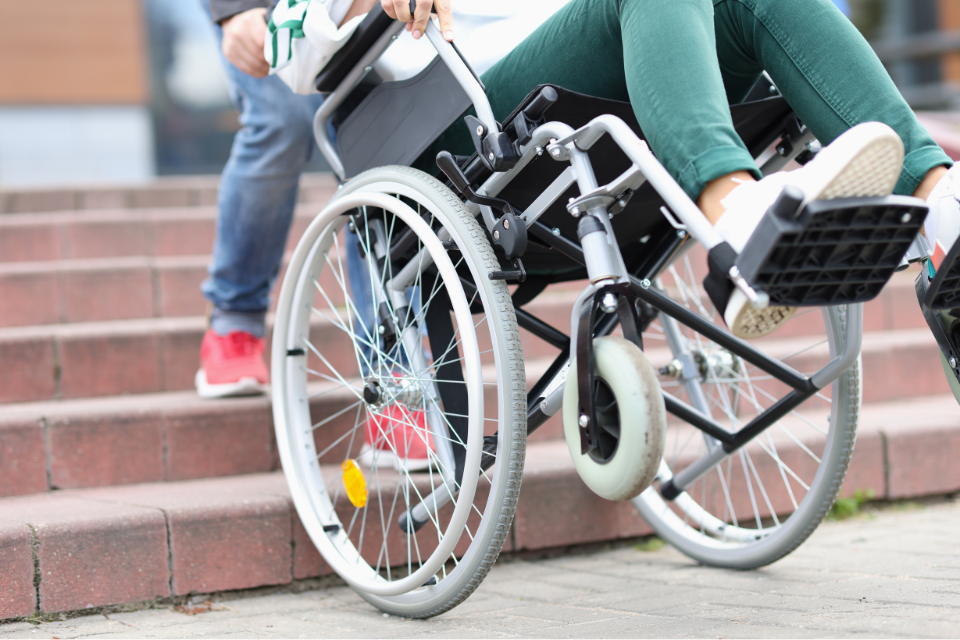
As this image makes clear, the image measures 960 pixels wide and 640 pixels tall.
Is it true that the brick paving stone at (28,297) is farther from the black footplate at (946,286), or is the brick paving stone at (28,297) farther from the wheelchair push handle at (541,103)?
the black footplate at (946,286)

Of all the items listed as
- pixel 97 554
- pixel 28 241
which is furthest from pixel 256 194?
pixel 28 241

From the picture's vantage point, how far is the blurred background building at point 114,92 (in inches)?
288

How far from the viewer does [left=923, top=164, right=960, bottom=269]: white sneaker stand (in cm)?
113

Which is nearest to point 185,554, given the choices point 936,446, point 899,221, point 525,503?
point 525,503

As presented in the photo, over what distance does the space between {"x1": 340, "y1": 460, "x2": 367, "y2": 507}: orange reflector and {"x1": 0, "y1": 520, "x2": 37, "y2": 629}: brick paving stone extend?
568 millimetres

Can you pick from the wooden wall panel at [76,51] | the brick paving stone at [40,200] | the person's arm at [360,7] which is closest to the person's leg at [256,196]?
the person's arm at [360,7]

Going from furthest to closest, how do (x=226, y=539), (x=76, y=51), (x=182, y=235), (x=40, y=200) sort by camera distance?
1. (x=76, y=51)
2. (x=40, y=200)
3. (x=182, y=235)
4. (x=226, y=539)

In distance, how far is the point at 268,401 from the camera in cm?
215

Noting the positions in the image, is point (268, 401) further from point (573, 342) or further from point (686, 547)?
point (573, 342)

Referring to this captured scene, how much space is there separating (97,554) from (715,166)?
51.2 inches

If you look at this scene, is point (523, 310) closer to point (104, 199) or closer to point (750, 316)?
point (750, 316)

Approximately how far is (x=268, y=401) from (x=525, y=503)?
682 mm

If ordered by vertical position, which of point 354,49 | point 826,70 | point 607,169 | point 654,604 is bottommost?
point 654,604

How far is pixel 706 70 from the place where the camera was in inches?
44.0
